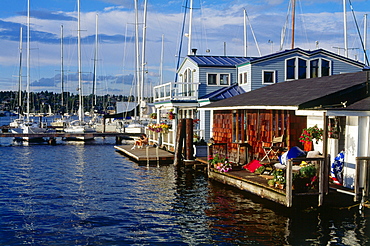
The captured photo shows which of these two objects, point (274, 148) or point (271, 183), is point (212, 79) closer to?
point (274, 148)

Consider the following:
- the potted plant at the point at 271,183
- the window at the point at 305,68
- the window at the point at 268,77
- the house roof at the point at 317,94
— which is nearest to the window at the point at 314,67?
the window at the point at 305,68

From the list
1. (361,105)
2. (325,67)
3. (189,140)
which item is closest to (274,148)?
(361,105)

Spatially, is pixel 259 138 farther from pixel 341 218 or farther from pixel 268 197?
pixel 341 218

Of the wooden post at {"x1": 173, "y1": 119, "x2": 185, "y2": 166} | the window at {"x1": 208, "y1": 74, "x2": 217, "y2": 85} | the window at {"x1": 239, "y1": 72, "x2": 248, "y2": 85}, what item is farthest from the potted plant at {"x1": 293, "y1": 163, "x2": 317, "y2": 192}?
the window at {"x1": 208, "y1": 74, "x2": 217, "y2": 85}

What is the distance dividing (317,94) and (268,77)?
13930mm

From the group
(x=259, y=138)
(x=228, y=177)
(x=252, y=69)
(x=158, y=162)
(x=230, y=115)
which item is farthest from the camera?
(x=252, y=69)

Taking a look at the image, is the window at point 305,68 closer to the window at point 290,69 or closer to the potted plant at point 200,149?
the window at point 290,69

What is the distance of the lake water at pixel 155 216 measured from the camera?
13.1m

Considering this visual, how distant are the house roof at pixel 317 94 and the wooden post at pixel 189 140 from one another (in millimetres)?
4151

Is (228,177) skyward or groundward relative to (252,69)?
groundward

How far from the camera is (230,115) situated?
24.8 metres

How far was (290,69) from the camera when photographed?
30.7 meters

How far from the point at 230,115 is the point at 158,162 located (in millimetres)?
6810

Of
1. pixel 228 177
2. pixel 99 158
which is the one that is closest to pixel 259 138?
pixel 228 177
